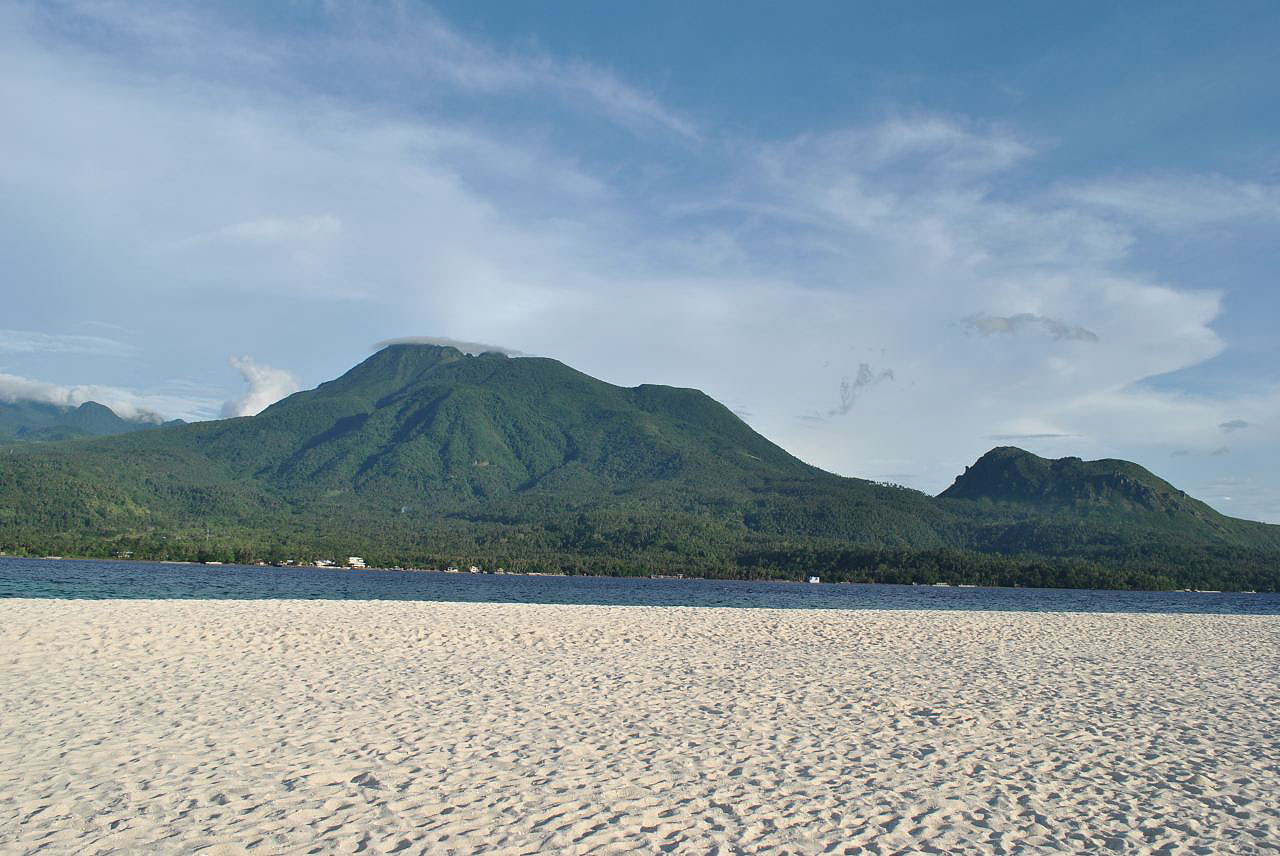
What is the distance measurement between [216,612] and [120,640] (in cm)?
1003

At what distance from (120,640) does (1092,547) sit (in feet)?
641

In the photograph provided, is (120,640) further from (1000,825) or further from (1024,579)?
(1024,579)

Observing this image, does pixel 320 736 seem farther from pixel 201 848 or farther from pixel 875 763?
pixel 875 763

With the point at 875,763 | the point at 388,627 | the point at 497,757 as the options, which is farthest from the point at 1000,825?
the point at 388,627

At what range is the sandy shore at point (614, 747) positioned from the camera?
28.2 feet

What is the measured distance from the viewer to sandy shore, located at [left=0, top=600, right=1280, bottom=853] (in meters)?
8.60

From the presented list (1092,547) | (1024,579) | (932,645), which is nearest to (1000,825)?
(932,645)

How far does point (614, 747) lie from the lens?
39.5 feet

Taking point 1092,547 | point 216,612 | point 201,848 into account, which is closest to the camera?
point 201,848

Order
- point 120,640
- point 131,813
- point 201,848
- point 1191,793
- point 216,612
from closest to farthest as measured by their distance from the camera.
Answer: point 201,848, point 131,813, point 1191,793, point 120,640, point 216,612

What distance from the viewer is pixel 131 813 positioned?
889cm

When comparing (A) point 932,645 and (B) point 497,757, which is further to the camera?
(A) point 932,645

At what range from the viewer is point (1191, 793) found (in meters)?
10.3

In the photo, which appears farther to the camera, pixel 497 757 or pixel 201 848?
pixel 497 757
